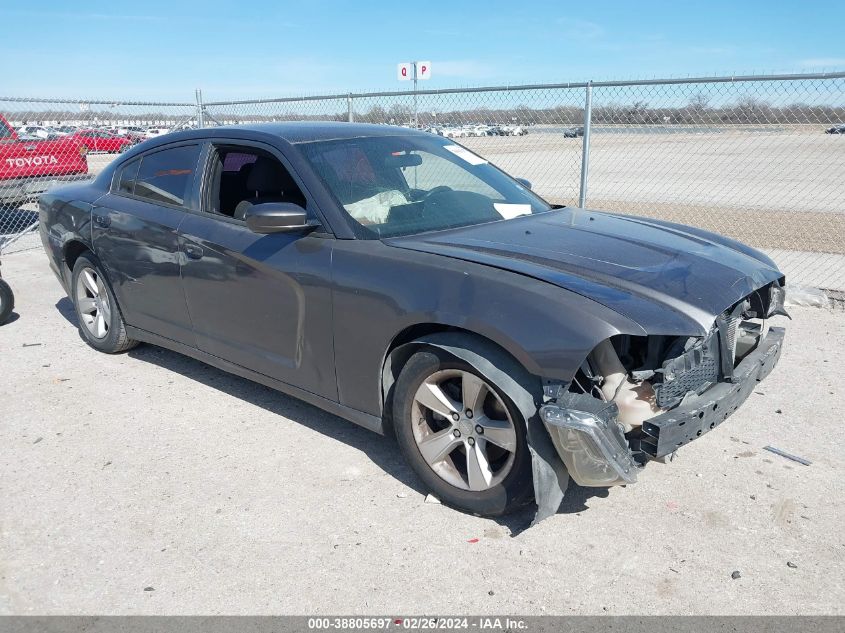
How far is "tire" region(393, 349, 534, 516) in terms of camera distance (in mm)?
3014

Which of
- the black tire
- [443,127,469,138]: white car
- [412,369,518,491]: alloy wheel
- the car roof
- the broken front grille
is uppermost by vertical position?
the car roof

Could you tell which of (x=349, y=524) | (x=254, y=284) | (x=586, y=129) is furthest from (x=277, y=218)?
(x=586, y=129)

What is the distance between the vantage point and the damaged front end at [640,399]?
274cm

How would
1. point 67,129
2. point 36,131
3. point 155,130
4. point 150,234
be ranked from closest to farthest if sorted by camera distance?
point 150,234
point 36,131
point 67,129
point 155,130

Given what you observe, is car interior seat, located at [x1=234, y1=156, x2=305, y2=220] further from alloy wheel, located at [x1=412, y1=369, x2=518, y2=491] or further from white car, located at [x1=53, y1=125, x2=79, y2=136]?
white car, located at [x1=53, y1=125, x2=79, y2=136]

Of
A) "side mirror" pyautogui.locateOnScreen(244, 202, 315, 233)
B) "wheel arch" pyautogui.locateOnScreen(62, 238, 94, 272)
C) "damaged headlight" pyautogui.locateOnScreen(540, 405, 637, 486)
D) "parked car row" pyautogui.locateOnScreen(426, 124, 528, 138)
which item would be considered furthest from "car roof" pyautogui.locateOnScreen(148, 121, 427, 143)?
"parked car row" pyautogui.locateOnScreen(426, 124, 528, 138)

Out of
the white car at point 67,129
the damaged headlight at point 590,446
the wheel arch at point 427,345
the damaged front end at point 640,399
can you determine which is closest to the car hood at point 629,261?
the damaged front end at point 640,399

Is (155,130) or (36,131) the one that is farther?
(155,130)

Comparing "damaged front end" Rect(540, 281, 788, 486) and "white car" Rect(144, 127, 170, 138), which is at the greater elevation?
"white car" Rect(144, 127, 170, 138)

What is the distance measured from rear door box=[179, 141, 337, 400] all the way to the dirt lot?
50 cm

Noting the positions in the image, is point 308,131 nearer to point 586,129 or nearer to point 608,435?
point 608,435

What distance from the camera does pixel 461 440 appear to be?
3.19 metres

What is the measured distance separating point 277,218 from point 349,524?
149 centimetres

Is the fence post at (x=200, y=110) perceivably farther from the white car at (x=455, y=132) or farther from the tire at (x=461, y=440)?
the tire at (x=461, y=440)
